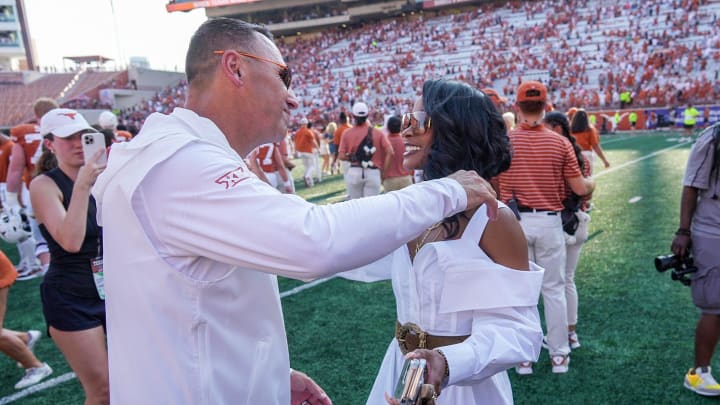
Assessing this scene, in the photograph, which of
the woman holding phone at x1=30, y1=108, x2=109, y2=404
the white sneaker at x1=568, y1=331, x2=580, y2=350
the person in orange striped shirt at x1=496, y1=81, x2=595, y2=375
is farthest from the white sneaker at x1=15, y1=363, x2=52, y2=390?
the white sneaker at x1=568, y1=331, x2=580, y2=350

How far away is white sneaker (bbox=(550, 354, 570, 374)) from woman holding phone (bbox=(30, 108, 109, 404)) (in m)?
3.41

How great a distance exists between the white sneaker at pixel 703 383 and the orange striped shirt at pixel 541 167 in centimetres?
156

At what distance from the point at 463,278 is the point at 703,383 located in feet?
10.2

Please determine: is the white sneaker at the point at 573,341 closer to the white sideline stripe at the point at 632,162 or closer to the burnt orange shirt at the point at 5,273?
the burnt orange shirt at the point at 5,273

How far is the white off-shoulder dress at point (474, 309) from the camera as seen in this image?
64.6 inches

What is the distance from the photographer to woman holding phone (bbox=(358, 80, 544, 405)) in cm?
167

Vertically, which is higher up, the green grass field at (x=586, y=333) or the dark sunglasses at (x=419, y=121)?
the dark sunglasses at (x=419, y=121)

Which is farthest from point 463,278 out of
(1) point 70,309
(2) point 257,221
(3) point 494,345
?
(1) point 70,309

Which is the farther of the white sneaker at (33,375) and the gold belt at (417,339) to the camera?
the white sneaker at (33,375)

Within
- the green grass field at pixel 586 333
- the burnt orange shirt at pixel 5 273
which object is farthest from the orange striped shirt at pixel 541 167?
the burnt orange shirt at pixel 5 273

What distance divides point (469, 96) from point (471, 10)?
56.3 meters

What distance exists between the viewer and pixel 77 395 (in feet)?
13.9

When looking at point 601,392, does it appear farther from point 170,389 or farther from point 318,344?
point 170,389

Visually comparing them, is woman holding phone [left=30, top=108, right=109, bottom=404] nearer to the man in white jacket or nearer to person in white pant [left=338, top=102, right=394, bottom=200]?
the man in white jacket
